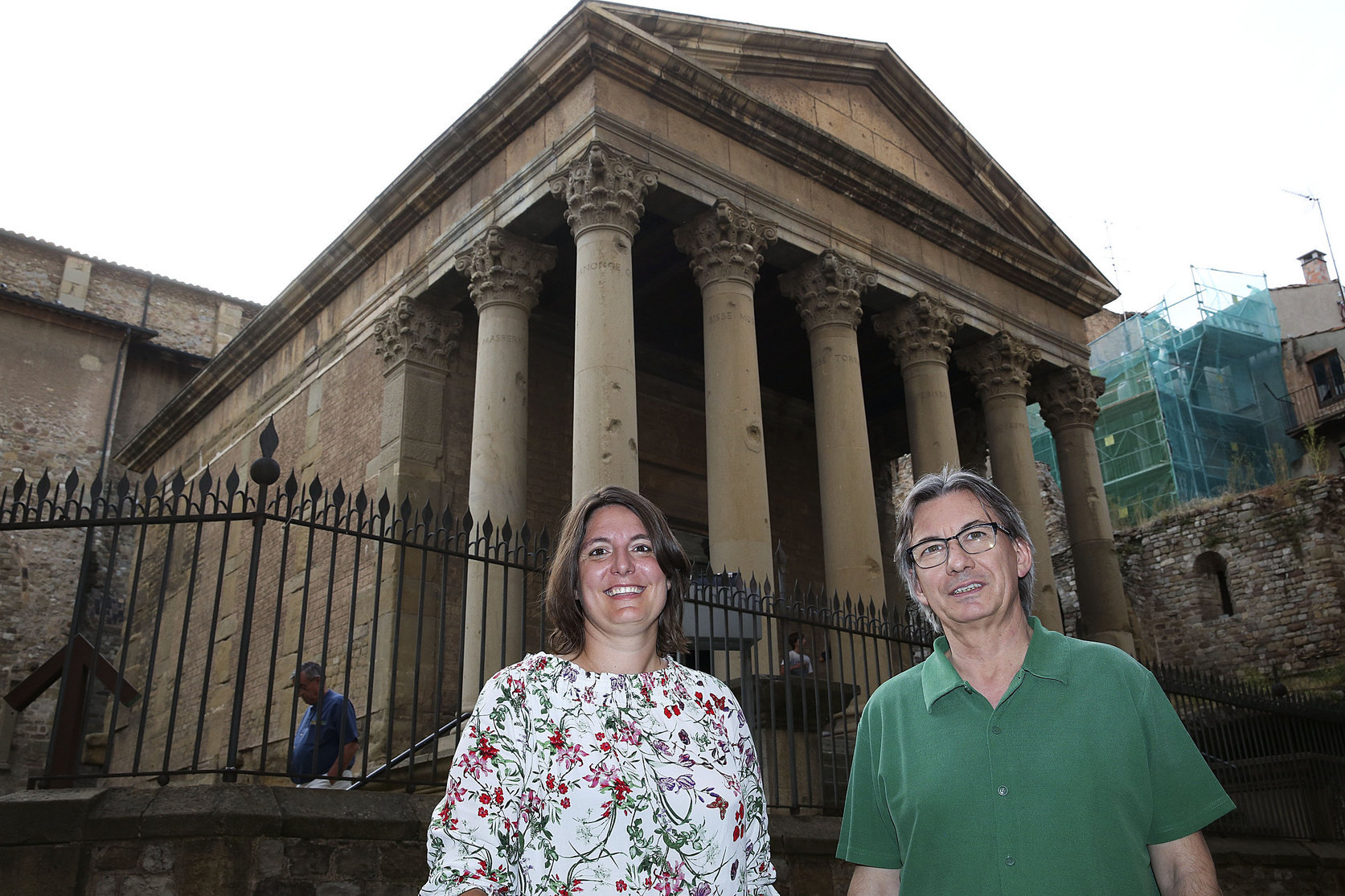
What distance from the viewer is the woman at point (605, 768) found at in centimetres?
207

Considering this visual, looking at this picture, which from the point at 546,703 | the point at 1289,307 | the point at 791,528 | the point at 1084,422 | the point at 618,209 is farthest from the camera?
the point at 1289,307

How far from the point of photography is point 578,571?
8.24ft

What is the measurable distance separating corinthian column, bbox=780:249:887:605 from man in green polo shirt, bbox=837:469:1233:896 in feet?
26.2

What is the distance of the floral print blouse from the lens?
2066 mm

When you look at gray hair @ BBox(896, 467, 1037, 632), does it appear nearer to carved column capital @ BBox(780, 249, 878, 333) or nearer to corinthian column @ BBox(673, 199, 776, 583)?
corinthian column @ BBox(673, 199, 776, 583)

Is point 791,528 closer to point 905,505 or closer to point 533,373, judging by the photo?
point 533,373

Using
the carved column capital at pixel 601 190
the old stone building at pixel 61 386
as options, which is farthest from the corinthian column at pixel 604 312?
the old stone building at pixel 61 386

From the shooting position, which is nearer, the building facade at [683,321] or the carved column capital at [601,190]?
the carved column capital at [601,190]

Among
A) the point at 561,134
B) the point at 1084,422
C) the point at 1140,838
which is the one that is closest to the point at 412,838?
the point at 1140,838

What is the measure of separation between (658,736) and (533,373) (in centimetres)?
1166

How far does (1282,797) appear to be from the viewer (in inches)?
403

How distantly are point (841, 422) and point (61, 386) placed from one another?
646 inches

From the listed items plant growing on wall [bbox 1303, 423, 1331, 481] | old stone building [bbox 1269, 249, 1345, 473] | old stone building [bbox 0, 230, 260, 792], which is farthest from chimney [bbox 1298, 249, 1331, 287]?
old stone building [bbox 0, 230, 260, 792]

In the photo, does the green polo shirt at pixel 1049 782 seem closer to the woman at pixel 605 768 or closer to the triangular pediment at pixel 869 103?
the woman at pixel 605 768
